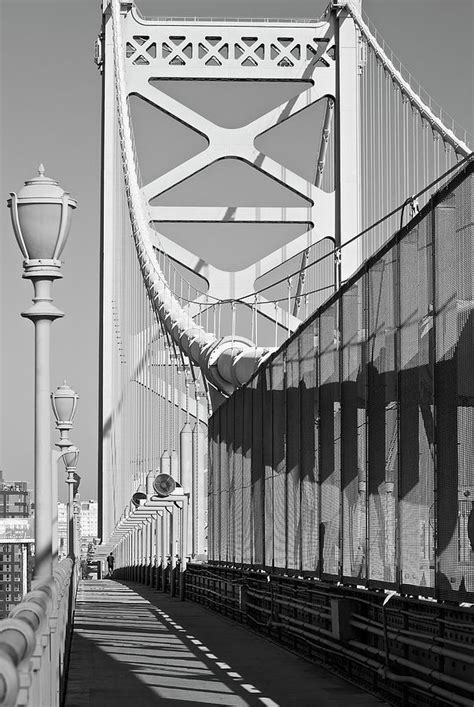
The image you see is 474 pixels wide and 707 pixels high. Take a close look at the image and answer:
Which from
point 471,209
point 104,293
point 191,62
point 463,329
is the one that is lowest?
point 463,329

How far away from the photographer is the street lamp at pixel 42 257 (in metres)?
10.9

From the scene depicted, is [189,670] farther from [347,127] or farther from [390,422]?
[347,127]

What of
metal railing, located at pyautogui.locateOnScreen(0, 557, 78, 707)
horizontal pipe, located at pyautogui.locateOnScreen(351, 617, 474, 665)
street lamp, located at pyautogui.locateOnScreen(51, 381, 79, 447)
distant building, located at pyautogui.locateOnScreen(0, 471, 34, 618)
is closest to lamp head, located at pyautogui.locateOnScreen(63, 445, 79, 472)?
street lamp, located at pyautogui.locateOnScreen(51, 381, 79, 447)

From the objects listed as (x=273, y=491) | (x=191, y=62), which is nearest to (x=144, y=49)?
(x=191, y=62)

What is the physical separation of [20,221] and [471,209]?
3.54 metres

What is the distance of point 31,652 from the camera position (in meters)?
5.01

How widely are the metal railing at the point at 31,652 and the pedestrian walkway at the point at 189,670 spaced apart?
224 centimetres

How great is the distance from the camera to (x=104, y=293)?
171 feet

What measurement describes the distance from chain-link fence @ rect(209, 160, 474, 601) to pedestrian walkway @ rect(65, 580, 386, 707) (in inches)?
32.9

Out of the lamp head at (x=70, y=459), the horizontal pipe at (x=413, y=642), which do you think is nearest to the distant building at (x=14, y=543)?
the lamp head at (x=70, y=459)

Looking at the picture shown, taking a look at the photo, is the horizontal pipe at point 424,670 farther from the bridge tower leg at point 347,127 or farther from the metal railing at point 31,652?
the bridge tower leg at point 347,127

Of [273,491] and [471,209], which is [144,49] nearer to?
[273,491]

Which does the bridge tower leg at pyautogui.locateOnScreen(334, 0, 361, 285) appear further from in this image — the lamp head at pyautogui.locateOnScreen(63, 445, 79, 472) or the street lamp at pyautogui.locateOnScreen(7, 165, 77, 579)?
the street lamp at pyautogui.locateOnScreen(7, 165, 77, 579)

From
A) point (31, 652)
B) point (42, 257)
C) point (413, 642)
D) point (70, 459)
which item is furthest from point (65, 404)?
point (31, 652)
